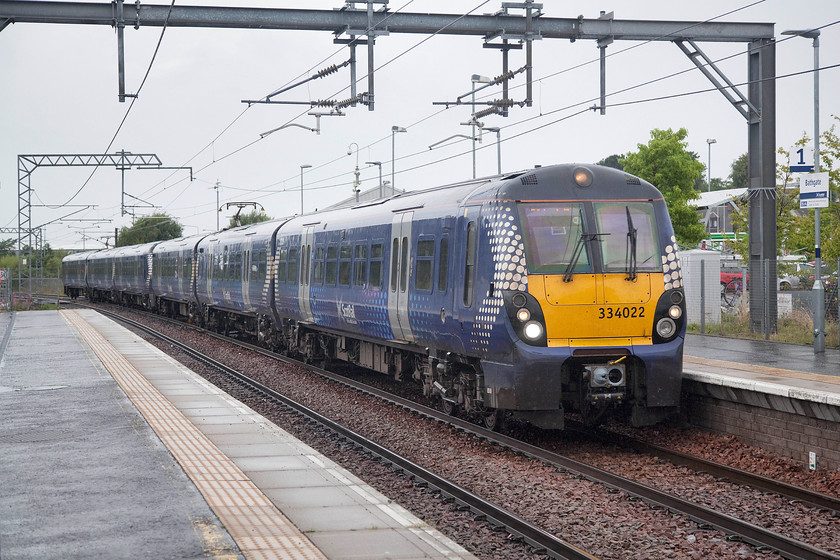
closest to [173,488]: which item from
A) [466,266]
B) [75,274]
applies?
[466,266]

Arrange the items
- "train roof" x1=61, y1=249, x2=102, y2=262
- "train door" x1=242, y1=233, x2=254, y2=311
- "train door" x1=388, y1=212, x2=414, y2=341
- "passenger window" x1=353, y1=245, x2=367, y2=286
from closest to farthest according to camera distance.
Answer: "train door" x1=388, y1=212, x2=414, y2=341
"passenger window" x1=353, y1=245, x2=367, y2=286
"train door" x1=242, y1=233, x2=254, y2=311
"train roof" x1=61, y1=249, x2=102, y2=262

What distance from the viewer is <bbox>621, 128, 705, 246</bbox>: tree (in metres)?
42.3

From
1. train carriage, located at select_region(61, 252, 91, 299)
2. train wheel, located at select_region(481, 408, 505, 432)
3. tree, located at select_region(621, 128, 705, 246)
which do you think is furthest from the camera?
train carriage, located at select_region(61, 252, 91, 299)

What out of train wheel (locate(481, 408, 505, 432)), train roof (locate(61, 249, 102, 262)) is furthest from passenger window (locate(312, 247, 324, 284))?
train roof (locate(61, 249, 102, 262))

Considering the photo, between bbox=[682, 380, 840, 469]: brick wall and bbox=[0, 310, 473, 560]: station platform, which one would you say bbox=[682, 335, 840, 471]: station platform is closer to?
bbox=[682, 380, 840, 469]: brick wall

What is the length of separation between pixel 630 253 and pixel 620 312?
726 millimetres

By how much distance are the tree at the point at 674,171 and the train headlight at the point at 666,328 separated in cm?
3226

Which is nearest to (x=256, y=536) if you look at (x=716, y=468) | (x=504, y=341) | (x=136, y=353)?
(x=504, y=341)

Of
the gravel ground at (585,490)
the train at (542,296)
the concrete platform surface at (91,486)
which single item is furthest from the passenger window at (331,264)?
the concrete platform surface at (91,486)

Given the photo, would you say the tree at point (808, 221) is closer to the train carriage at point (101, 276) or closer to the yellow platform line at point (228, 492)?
the yellow platform line at point (228, 492)

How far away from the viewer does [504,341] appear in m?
10.7

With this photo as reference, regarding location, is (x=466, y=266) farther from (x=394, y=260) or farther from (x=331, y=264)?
(x=331, y=264)

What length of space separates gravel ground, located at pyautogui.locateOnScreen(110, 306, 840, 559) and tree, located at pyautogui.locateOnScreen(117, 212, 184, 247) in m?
82.3

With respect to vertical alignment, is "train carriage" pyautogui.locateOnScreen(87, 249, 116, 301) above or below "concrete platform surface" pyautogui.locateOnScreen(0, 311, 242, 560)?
above
